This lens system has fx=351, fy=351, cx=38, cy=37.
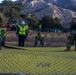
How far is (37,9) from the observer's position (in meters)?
108

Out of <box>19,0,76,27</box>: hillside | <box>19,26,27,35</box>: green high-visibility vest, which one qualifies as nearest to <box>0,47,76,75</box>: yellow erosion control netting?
<box>19,26,27,35</box>: green high-visibility vest

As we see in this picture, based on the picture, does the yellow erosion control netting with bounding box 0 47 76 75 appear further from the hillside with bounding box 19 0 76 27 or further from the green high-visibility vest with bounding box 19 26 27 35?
the hillside with bounding box 19 0 76 27

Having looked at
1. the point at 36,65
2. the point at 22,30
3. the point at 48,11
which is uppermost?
the point at 48,11

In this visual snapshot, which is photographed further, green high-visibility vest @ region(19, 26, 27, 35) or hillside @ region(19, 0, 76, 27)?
hillside @ region(19, 0, 76, 27)

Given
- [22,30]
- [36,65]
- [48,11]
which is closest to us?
[36,65]

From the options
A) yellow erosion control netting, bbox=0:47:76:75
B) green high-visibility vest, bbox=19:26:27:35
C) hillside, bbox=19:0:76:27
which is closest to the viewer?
yellow erosion control netting, bbox=0:47:76:75

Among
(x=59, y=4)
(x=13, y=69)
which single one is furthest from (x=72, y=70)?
(x=59, y=4)

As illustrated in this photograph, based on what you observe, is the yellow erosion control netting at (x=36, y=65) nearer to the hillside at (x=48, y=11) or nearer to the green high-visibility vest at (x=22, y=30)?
the green high-visibility vest at (x=22, y=30)

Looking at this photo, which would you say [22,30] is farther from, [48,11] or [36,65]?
[48,11]

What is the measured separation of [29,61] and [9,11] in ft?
184

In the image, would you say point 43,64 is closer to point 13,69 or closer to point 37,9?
point 13,69

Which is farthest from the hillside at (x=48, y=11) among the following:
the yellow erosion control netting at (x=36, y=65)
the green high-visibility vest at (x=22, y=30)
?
the yellow erosion control netting at (x=36, y=65)

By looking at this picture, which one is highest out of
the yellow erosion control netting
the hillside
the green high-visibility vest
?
the hillside

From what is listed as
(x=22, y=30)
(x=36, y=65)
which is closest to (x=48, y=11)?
(x=22, y=30)
